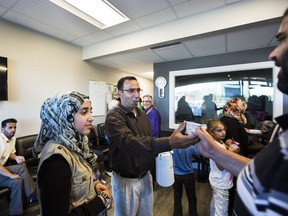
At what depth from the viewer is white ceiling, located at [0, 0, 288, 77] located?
6.55ft

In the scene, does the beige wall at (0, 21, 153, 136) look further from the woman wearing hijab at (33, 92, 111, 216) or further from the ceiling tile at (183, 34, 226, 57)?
the ceiling tile at (183, 34, 226, 57)

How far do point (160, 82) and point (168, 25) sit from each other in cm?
177

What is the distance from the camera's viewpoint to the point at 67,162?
0.80 m

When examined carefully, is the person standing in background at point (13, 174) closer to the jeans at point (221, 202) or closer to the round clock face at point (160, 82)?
the jeans at point (221, 202)

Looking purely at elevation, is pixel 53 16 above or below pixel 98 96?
above

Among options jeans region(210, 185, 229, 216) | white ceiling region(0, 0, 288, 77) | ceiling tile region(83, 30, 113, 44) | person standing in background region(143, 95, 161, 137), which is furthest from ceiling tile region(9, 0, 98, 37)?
jeans region(210, 185, 229, 216)

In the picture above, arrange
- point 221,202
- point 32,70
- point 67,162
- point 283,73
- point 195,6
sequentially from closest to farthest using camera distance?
point 283,73 < point 67,162 < point 221,202 < point 195,6 < point 32,70

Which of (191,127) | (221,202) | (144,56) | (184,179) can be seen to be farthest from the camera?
Answer: (144,56)

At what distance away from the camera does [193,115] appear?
3805mm

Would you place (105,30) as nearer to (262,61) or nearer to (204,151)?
(204,151)

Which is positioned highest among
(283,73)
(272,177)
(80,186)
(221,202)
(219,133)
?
(283,73)

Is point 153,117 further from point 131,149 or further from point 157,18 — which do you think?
point 131,149

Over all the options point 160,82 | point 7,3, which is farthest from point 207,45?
point 7,3

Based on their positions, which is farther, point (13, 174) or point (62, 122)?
point (13, 174)
